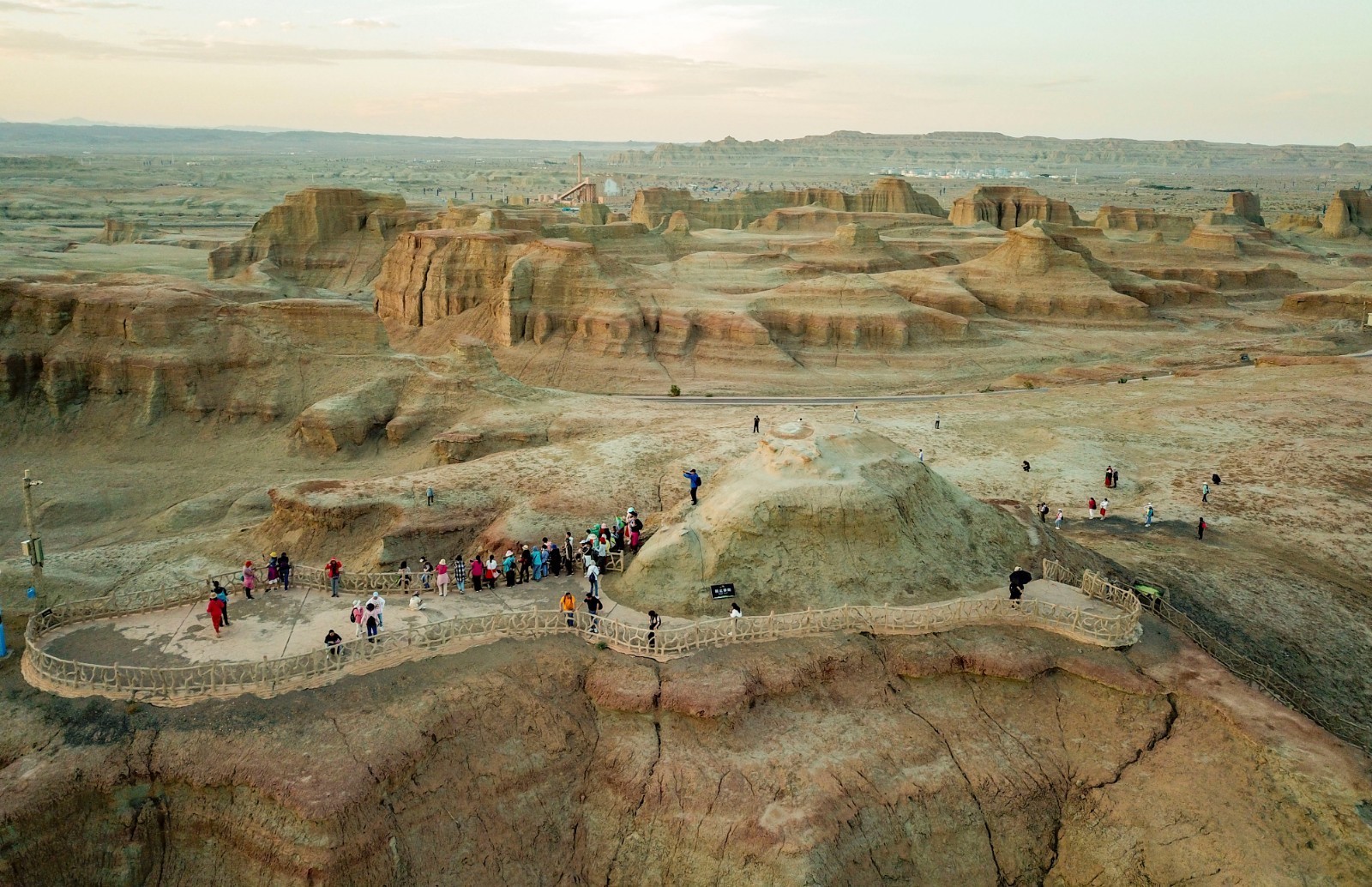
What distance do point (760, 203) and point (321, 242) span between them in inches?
2853

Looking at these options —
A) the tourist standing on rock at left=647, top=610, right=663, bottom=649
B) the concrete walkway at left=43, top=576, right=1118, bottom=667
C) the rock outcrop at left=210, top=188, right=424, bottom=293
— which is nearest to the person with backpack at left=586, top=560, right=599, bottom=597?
the concrete walkway at left=43, top=576, right=1118, bottom=667

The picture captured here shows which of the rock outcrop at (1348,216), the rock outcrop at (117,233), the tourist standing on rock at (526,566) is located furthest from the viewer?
the rock outcrop at (1348,216)

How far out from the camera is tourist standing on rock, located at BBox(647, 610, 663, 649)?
1984 centimetres

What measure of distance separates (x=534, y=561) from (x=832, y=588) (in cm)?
680

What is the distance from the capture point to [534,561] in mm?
23422

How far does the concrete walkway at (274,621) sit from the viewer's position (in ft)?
64.1

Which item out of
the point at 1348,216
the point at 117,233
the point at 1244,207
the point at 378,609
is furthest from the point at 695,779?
the point at 1348,216

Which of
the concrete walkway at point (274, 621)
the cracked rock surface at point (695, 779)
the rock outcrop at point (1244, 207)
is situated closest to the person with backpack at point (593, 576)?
the concrete walkway at point (274, 621)

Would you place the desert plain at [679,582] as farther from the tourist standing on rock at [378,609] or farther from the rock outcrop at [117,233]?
the rock outcrop at [117,233]

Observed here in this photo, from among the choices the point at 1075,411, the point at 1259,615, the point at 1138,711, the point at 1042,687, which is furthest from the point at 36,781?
the point at 1075,411

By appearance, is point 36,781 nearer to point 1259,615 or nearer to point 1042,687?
point 1042,687

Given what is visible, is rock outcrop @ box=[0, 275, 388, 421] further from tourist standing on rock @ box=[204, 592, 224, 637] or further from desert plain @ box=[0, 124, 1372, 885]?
tourist standing on rock @ box=[204, 592, 224, 637]

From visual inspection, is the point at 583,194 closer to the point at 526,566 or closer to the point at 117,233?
the point at 117,233

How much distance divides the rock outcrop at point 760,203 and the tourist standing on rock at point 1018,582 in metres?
122
